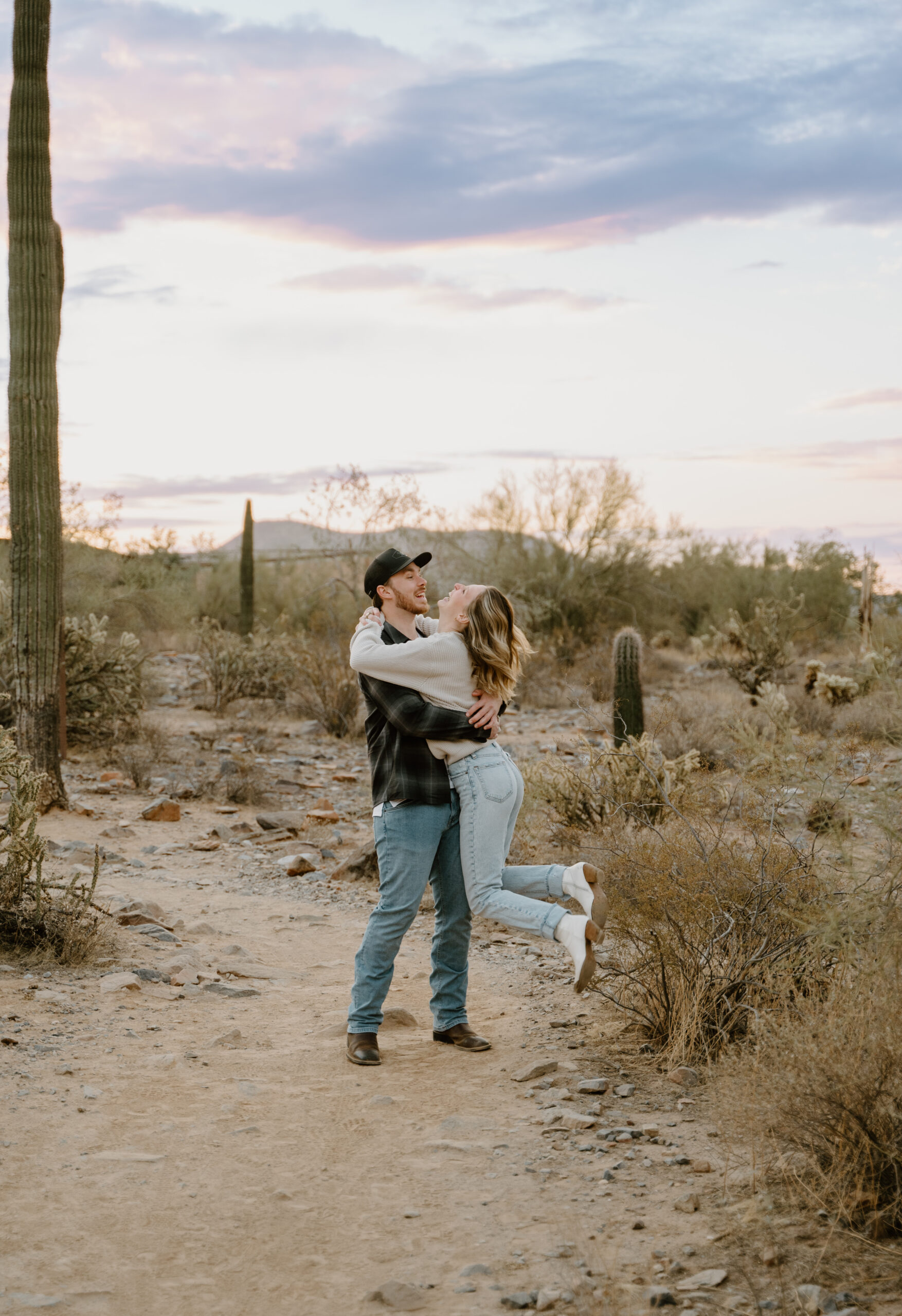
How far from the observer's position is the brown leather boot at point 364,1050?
14.7 ft

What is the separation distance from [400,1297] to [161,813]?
294 inches

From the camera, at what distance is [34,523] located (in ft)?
30.5

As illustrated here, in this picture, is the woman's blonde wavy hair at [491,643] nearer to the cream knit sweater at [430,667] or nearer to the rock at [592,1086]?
the cream knit sweater at [430,667]

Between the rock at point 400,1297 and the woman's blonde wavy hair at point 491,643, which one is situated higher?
the woman's blonde wavy hair at point 491,643

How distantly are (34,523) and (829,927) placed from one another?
292 inches

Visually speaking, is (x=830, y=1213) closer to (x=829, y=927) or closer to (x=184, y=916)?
(x=829, y=927)

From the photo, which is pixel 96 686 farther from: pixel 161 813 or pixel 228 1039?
pixel 228 1039

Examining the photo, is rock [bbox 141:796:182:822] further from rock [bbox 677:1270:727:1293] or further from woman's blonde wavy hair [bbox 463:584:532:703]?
rock [bbox 677:1270:727:1293]

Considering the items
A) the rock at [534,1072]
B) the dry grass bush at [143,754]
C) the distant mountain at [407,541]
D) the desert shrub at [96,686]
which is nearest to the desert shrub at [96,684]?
the desert shrub at [96,686]

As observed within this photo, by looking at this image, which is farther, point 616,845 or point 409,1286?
point 616,845

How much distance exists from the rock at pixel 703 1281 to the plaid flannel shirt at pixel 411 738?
194 cm

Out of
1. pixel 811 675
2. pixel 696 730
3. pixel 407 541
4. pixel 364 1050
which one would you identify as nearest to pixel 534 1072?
pixel 364 1050

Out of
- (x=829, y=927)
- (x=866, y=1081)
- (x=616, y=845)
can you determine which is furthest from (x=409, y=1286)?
(x=616, y=845)

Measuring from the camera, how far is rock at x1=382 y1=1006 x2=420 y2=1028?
5125 millimetres
